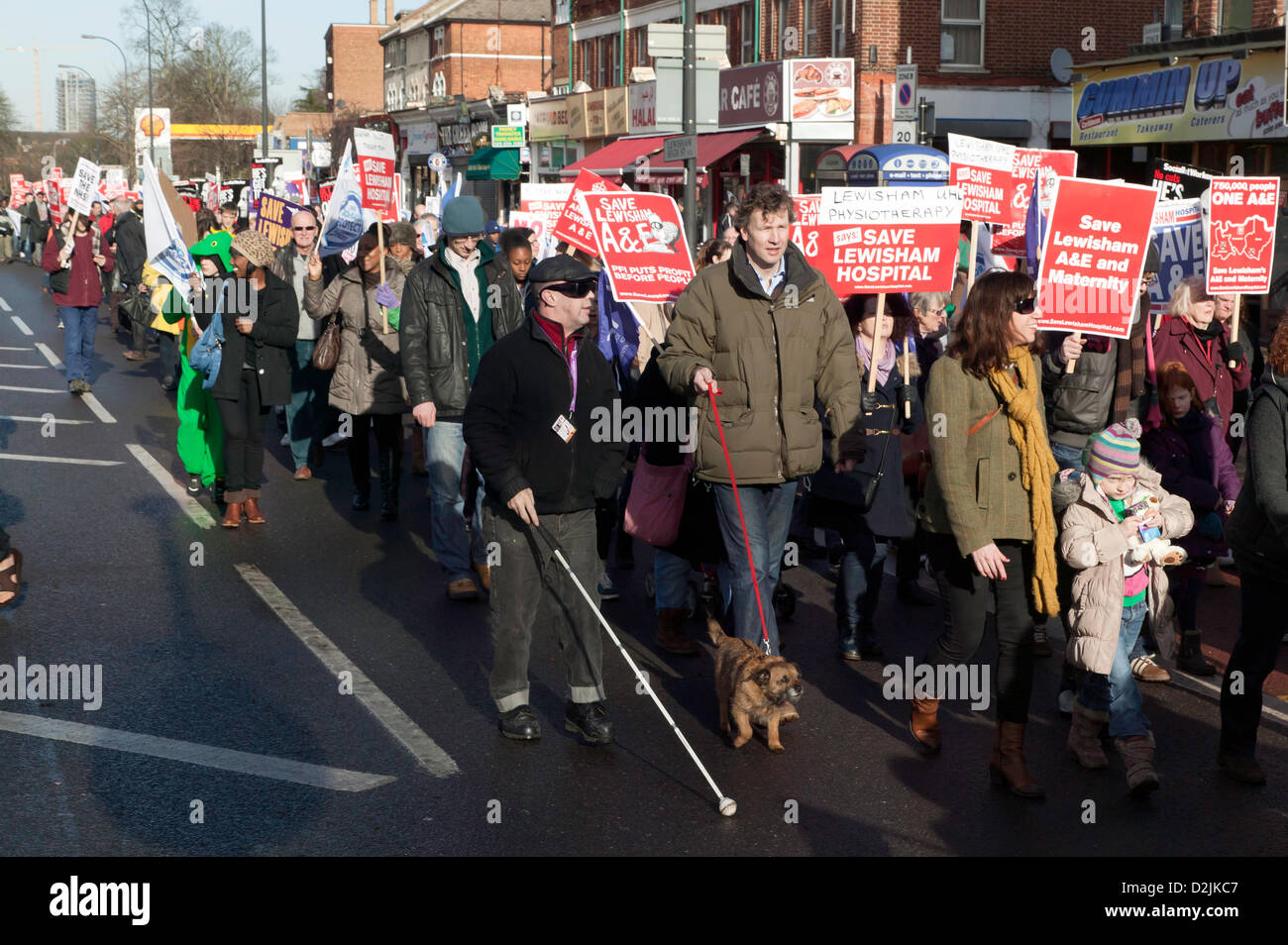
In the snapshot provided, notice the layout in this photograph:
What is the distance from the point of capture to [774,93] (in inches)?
1155

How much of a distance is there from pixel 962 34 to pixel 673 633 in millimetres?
24329

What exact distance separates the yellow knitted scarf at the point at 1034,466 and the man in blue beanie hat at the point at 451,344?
3.62m

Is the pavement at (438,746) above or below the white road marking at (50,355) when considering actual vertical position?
below

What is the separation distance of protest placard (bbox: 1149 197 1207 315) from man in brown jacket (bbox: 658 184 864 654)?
14.7 ft

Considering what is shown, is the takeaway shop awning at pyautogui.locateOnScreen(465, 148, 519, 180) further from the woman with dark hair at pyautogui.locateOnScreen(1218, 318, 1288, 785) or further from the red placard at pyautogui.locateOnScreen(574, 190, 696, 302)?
the woman with dark hair at pyautogui.locateOnScreen(1218, 318, 1288, 785)

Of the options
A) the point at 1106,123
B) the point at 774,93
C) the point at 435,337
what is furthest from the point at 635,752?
the point at 774,93

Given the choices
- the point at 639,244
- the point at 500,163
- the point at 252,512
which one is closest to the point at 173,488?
the point at 252,512

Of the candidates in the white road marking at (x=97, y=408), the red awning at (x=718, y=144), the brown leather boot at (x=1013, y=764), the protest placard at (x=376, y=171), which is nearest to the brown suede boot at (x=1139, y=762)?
the brown leather boot at (x=1013, y=764)

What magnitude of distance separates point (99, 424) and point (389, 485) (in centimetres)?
513

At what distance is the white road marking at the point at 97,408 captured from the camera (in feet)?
47.6

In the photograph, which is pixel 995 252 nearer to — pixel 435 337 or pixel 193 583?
pixel 435 337

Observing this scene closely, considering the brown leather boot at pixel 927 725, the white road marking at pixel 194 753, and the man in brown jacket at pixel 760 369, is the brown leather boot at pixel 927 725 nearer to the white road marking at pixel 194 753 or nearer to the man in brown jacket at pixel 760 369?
the man in brown jacket at pixel 760 369

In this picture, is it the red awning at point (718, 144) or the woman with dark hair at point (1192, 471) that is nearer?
the woman with dark hair at point (1192, 471)

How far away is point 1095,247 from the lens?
7.30 metres
